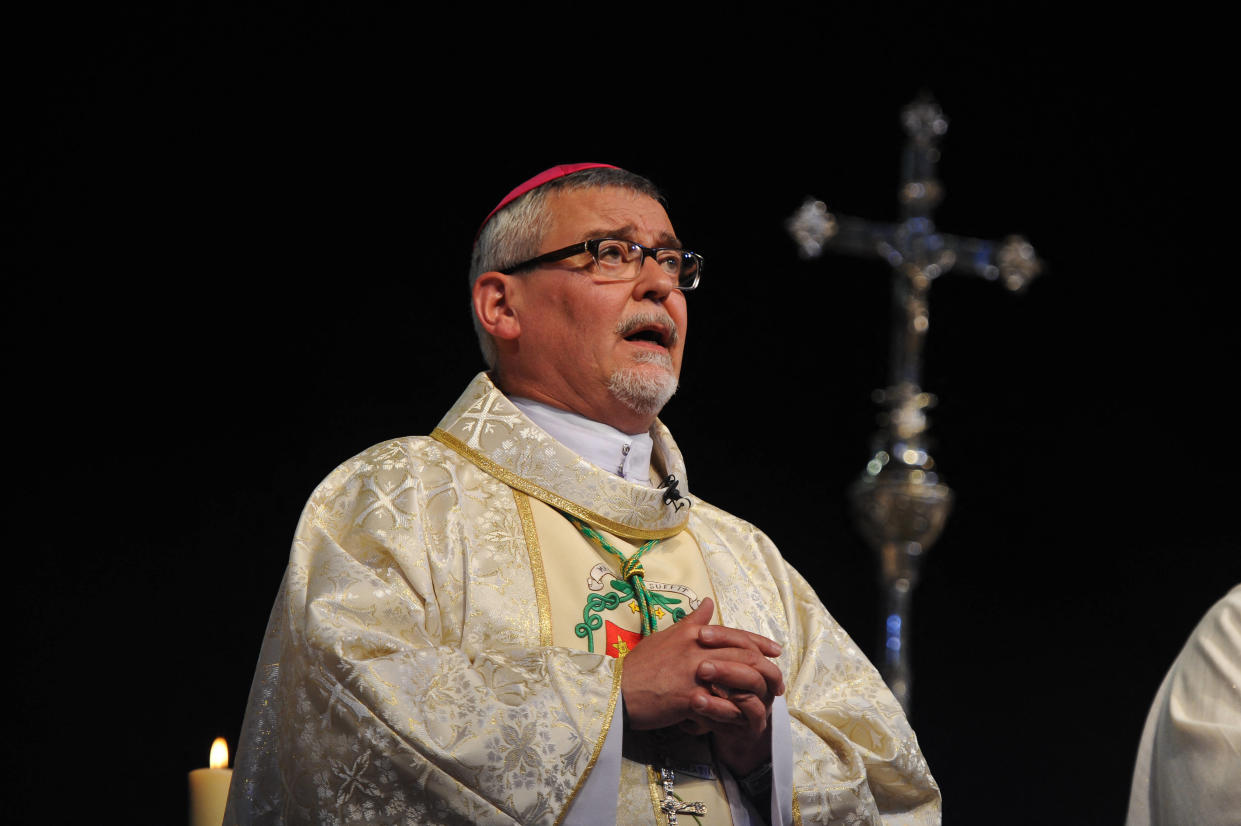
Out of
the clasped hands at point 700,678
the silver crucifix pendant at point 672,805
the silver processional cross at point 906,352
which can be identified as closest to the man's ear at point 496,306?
the clasped hands at point 700,678

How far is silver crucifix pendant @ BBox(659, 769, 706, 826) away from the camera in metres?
2.25

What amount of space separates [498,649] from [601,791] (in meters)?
0.33

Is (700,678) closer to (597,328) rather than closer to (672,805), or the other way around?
(672,805)

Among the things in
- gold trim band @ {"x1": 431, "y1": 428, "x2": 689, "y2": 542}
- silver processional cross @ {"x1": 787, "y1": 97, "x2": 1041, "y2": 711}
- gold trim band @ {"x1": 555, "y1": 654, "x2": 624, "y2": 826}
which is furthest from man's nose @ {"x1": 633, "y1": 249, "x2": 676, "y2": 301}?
silver processional cross @ {"x1": 787, "y1": 97, "x2": 1041, "y2": 711}

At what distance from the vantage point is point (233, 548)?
403 centimetres

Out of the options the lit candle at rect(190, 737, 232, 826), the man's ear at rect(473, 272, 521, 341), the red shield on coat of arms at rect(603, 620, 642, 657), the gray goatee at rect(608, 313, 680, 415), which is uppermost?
the man's ear at rect(473, 272, 521, 341)

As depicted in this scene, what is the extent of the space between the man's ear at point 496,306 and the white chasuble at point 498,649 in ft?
0.45

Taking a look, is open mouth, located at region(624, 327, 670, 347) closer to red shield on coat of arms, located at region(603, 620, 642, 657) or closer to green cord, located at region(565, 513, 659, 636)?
green cord, located at region(565, 513, 659, 636)

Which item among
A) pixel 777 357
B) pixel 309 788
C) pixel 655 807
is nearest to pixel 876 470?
pixel 777 357

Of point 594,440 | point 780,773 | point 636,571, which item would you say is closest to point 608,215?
point 594,440

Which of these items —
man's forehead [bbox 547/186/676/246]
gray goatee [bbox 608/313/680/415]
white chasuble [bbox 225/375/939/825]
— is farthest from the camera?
man's forehead [bbox 547/186/676/246]

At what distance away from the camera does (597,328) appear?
269 cm

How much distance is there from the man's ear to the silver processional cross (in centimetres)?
269

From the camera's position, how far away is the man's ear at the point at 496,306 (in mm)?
2789
